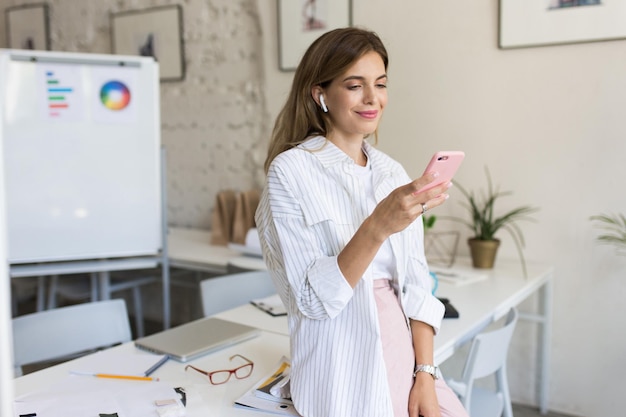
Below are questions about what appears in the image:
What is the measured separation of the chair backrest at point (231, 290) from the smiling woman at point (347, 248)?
0.88 m

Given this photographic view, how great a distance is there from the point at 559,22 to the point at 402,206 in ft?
5.55

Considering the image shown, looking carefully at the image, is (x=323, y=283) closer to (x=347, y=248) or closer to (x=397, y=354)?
(x=347, y=248)

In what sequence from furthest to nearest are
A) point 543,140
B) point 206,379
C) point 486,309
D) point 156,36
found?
point 156,36 → point 543,140 → point 486,309 → point 206,379

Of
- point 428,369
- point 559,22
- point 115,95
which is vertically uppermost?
point 559,22

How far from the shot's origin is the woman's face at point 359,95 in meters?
1.35

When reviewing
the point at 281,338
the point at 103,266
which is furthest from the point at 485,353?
the point at 103,266

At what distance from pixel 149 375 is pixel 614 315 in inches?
75.1

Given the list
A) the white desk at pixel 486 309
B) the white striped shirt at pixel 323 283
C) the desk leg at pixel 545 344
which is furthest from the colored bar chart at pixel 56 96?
the desk leg at pixel 545 344

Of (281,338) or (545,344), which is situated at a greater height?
(281,338)

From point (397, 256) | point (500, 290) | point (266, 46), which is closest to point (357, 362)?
point (397, 256)

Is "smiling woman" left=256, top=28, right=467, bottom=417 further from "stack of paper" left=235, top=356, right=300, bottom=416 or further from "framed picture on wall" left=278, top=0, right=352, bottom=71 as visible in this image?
"framed picture on wall" left=278, top=0, right=352, bottom=71

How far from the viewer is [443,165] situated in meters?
1.17

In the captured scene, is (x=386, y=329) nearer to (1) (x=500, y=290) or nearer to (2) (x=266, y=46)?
(1) (x=500, y=290)

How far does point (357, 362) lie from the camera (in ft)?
4.02
